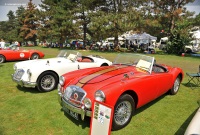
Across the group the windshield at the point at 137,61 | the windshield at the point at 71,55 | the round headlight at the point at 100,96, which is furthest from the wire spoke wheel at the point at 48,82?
the round headlight at the point at 100,96

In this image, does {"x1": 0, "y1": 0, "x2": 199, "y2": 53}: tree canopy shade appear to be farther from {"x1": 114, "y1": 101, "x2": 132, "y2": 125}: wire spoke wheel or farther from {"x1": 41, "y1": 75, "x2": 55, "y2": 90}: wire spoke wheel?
{"x1": 114, "y1": 101, "x2": 132, "y2": 125}: wire spoke wheel

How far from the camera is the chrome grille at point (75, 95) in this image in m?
3.52

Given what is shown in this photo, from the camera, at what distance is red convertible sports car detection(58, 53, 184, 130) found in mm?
3369

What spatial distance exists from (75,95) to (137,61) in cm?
220

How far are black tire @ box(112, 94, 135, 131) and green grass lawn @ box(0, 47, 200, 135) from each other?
13 centimetres

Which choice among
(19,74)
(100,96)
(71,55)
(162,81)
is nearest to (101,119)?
(100,96)

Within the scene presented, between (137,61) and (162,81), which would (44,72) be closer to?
(137,61)

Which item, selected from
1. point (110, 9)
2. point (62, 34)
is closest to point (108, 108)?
point (110, 9)

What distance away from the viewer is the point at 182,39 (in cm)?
2034

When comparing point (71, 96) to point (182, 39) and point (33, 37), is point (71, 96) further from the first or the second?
point (33, 37)

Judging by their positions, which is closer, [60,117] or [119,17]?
[60,117]

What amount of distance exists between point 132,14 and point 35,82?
18203 mm

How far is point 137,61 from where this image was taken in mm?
4965

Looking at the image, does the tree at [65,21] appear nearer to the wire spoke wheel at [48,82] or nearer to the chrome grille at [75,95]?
the wire spoke wheel at [48,82]
